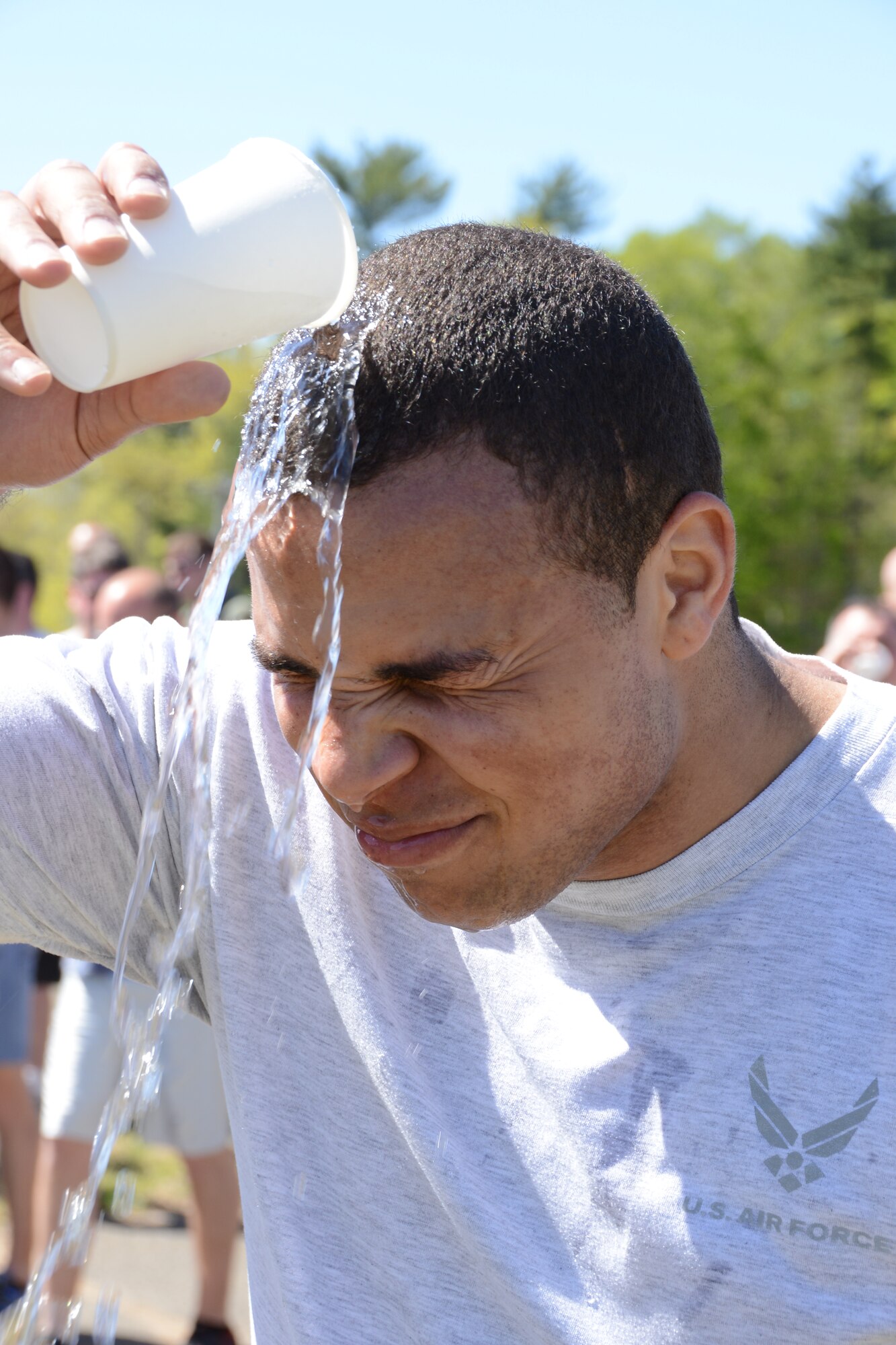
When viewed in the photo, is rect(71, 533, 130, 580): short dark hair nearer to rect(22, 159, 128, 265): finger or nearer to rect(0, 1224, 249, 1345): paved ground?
rect(0, 1224, 249, 1345): paved ground

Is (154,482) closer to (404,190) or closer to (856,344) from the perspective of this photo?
(404,190)

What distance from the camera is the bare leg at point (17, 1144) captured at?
17.0 feet

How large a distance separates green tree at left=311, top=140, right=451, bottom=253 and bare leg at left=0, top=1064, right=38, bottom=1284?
1829 inches

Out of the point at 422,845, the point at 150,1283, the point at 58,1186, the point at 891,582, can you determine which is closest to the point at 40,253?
the point at 422,845

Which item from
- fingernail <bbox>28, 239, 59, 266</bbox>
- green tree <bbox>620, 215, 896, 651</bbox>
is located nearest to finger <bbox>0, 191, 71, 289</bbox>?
fingernail <bbox>28, 239, 59, 266</bbox>

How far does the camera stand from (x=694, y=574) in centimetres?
194

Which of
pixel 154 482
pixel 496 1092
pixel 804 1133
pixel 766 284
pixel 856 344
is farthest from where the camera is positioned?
pixel 766 284

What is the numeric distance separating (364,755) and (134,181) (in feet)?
2.37

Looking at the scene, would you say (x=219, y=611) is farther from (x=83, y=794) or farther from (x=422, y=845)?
(x=422, y=845)

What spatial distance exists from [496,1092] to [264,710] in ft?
2.18

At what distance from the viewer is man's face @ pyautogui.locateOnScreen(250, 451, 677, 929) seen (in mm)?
1700

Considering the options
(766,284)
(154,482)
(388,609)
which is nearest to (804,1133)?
(388,609)

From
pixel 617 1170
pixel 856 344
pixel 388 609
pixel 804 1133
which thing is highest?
pixel 388 609

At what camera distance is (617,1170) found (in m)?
1.77
